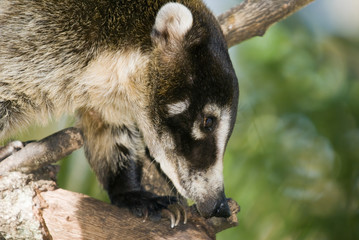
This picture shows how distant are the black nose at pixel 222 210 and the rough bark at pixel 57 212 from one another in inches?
3.2

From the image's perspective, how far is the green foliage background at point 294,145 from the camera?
192 inches

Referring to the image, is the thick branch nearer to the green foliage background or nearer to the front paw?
the green foliage background

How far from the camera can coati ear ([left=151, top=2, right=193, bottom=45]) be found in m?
3.21

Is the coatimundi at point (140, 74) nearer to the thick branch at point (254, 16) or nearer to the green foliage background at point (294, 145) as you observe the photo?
the thick branch at point (254, 16)

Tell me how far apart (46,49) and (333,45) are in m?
3.83

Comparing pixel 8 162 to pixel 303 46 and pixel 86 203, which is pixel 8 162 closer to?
pixel 86 203

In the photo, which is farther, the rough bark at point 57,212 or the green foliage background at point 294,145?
the green foliage background at point 294,145

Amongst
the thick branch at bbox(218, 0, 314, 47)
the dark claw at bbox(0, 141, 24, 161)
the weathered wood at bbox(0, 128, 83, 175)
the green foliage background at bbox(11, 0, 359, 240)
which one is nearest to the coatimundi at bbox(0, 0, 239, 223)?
the dark claw at bbox(0, 141, 24, 161)

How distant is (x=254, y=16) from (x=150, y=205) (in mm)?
1996

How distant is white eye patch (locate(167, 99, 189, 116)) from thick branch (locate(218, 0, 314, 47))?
1200mm

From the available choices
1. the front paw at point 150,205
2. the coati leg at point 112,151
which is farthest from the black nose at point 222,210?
the coati leg at point 112,151

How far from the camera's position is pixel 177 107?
329 cm

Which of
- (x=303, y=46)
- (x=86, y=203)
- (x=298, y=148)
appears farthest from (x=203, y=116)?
(x=303, y=46)

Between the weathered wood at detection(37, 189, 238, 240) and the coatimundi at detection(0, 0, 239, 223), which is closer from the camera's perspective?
the weathered wood at detection(37, 189, 238, 240)
